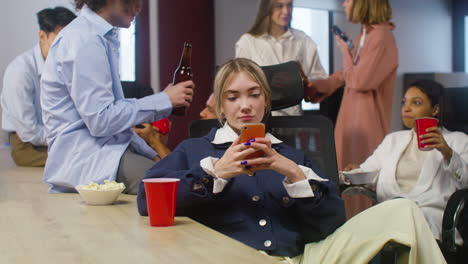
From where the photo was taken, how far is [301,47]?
10.5 feet

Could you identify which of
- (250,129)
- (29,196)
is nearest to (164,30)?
(29,196)

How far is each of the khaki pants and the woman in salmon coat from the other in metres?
1.70

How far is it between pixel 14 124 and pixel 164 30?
6.73ft

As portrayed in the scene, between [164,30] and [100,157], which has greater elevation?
[164,30]

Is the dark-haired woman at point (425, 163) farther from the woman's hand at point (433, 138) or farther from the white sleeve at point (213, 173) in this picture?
the white sleeve at point (213, 173)

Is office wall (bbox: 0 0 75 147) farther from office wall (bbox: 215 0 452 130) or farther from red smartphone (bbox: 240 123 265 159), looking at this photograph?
red smartphone (bbox: 240 123 265 159)

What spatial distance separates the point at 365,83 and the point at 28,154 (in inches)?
82.6

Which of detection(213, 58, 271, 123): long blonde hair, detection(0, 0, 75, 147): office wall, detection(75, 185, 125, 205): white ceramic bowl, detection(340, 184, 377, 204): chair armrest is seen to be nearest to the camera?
detection(75, 185, 125, 205): white ceramic bowl

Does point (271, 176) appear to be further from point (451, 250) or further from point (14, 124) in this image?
point (14, 124)

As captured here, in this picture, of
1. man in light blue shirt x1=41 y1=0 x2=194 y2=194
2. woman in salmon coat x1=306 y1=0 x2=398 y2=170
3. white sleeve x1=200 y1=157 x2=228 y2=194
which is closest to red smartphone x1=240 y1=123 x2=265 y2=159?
white sleeve x1=200 y1=157 x2=228 y2=194

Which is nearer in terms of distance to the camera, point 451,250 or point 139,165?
point 139,165

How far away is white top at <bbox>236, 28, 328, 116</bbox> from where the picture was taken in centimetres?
308

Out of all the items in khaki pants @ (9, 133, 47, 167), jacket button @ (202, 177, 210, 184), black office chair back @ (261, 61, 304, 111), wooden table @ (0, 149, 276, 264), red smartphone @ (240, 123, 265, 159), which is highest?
black office chair back @ (261, 61, 304, 111)

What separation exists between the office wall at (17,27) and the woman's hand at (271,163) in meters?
3.90
